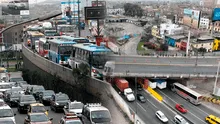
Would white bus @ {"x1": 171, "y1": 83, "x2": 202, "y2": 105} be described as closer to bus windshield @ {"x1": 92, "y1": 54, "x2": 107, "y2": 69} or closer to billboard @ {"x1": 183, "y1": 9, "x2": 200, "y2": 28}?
bus windshield @ {"x1": 92, "y1": 54, "x2": 107, "y2": 69}

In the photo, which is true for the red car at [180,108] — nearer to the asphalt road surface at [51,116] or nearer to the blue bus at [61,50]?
the asphalt road surface at [51,116]

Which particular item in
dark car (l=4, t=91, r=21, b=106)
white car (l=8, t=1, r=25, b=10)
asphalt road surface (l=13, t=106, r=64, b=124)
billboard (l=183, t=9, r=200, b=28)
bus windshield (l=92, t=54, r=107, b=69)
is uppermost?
white car (l=8, t=1, r=25, b=10)

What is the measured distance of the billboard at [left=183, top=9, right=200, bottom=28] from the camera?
4594 centimetres

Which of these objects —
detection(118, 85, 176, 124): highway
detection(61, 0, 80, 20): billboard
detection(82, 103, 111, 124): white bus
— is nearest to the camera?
detection(82, 103, 111, 124): white bus

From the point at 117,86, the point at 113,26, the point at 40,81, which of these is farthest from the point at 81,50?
the point at 113,26

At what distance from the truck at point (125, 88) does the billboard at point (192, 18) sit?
33.5 meters

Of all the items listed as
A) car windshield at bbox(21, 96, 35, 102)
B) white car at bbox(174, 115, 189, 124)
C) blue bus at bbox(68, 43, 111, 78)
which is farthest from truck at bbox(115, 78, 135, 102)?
car windshield at bbox(21, 96, 35, 102)

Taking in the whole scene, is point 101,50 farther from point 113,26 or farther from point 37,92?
point 113,26

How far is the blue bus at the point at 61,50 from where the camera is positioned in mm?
17562

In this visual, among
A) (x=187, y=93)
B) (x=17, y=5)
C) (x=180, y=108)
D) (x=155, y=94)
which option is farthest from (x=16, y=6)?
(x=180, y=108)

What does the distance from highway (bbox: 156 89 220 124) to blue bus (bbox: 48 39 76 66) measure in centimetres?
570

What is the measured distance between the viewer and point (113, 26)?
5272 cm

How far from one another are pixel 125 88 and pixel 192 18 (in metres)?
35.6

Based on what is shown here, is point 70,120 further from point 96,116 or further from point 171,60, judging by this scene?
point 171,60
